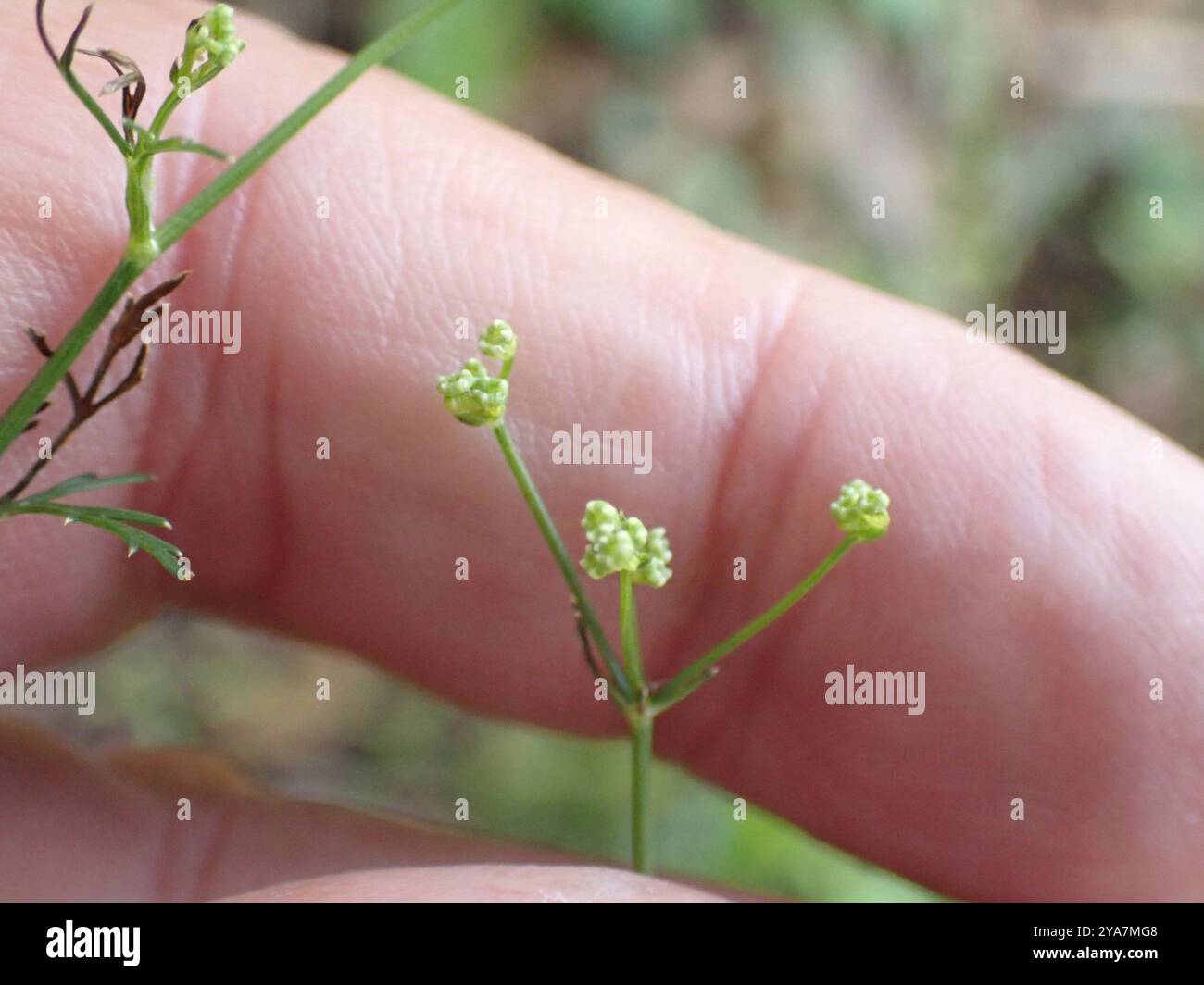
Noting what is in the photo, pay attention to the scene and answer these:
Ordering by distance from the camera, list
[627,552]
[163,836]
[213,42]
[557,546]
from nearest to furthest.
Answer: [213,42]
[627,552]
[557,546]
[163,836]

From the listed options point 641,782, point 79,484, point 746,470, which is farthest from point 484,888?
point 746,470

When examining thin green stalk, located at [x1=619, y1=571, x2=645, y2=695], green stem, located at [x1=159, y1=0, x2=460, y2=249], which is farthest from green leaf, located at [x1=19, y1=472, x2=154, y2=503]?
thin green stalk, located at [x1=619, y1=571, x2=645, y2=695]

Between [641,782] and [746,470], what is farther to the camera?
[746,470]

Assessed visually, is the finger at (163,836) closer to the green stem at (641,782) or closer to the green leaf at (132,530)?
the green stem at (641,782)

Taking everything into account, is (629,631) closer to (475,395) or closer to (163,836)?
(475,395)

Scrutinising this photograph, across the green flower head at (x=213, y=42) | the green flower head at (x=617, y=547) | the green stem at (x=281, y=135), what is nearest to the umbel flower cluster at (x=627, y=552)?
the green flower head at (x=617, y=547)

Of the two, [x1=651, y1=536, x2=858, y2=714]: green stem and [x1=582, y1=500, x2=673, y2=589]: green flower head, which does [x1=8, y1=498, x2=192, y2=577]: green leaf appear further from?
[x1=651, y1=536, x2=858, y2=714]: green stem
